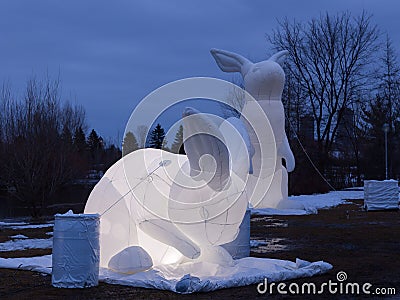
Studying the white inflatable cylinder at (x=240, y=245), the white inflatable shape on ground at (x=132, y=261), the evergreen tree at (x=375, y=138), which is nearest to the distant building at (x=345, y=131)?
the evergreen tree at (x=375, y=138)

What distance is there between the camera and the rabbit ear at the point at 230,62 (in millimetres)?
20334

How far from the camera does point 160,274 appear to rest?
8.46 meters

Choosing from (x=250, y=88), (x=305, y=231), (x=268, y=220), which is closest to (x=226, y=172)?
(x=305, y=231)

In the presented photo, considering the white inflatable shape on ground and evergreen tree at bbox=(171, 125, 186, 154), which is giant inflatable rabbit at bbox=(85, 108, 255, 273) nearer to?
the white inflatable shape on ground

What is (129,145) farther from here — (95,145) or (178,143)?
(95,145)

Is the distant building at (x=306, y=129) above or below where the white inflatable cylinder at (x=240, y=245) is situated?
above

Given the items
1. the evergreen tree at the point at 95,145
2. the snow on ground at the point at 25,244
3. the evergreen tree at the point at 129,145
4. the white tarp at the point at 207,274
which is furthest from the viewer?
the evergreen tree at the point at 95,145

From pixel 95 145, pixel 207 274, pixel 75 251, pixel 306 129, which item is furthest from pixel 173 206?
pixel 95 145

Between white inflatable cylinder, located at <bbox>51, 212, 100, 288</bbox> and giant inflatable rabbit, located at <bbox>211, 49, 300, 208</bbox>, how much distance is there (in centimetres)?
1273

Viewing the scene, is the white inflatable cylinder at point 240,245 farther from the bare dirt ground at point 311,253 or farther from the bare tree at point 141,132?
the bare tree at point 141,132

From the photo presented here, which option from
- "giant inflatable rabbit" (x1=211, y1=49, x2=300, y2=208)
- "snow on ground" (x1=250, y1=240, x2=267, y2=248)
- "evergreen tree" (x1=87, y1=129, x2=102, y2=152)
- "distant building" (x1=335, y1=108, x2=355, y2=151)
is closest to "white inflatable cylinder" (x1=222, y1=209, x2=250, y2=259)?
"snow on ground" (x1=250, y1=240, x2=267, y2=248)

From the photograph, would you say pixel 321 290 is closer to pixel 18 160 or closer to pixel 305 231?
pixel 305 231

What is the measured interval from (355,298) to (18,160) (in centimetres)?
1695

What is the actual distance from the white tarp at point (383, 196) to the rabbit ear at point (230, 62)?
6.36 m
